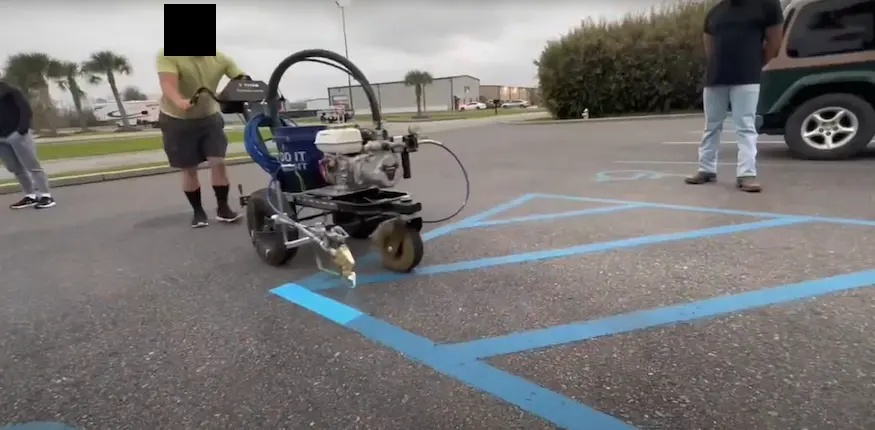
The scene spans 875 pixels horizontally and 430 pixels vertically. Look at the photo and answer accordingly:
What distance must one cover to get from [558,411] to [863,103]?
6.30m

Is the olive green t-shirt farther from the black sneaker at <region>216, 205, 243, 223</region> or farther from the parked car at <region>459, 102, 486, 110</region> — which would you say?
the parked car at <region>459, 102, 486, 110</region>

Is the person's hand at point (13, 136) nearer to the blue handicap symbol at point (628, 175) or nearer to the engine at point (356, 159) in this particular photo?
the engine at point (356, 159)

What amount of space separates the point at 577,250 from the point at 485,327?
1.30 metres

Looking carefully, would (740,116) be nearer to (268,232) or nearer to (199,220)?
(268,232)

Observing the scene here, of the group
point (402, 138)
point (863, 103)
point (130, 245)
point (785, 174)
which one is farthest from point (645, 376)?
point (863, 103)

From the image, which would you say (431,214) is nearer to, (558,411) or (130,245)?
(130,245)

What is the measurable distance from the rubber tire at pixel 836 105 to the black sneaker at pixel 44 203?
9.46 metres

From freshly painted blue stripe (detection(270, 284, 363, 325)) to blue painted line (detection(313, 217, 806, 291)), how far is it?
0.38 feet

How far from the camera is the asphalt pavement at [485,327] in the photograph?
5.64 feet

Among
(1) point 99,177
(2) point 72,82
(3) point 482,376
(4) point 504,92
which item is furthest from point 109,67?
(4) point 504,92

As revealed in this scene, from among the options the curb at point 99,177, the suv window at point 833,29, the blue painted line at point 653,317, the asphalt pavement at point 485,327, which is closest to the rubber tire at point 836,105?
the suv window at point 833,29

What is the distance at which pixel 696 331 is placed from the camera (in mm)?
2154

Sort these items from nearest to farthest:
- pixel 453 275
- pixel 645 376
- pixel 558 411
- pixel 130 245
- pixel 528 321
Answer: pixel 558 411 → pixel 645 376 → pixel 528 321 → pixel 453 275 → pixel 130 245

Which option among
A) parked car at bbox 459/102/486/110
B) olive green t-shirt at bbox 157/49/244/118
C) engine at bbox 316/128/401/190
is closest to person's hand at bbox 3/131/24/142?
olive green t-shirt at bbox 157/49/244/118
